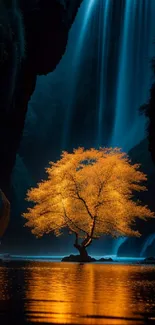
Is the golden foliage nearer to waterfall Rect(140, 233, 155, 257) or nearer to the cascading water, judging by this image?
waterfall Rect(140, 233, 155, 257)

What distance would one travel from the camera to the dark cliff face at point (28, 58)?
1794cm

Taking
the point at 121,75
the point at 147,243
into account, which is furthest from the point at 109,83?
the point at 147,243

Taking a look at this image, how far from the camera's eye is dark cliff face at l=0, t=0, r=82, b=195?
1794cm

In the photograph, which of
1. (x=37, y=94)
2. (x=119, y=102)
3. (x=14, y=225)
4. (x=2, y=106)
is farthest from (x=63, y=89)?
(x=2, y=106)

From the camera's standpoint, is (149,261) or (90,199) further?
(90,199)

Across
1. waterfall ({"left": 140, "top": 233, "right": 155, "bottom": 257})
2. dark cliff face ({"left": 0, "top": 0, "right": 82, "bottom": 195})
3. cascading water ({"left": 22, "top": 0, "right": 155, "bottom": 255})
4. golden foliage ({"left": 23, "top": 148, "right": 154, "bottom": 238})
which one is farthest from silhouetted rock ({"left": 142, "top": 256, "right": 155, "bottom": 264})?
Answer: cascading water ({"left": 22, "top": 0, "right": 155, "bottom": 255})

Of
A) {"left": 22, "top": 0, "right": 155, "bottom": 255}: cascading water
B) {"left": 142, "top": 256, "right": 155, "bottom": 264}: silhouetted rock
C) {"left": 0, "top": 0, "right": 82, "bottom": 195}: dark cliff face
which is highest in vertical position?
{"left": 22, "top": 0, "right": 155, "bottom": 255}: cascading water

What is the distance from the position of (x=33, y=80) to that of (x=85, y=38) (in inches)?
1562

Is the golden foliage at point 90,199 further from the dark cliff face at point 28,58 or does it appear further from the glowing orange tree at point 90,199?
the dark cliff face at point 28,58

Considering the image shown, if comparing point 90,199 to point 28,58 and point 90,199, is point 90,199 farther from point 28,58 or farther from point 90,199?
point 28,58

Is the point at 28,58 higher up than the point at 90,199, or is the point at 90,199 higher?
the point at 28,58

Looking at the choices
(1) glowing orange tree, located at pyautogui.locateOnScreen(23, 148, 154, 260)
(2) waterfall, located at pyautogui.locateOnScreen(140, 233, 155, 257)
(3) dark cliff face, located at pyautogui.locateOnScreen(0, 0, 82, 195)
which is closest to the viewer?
(3) dark cliff face, located at pyautogui.locateOnScreen(0, 0, 82, 195)

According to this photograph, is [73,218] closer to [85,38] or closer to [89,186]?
[89,186]

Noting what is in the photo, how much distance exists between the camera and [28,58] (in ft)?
71.4
